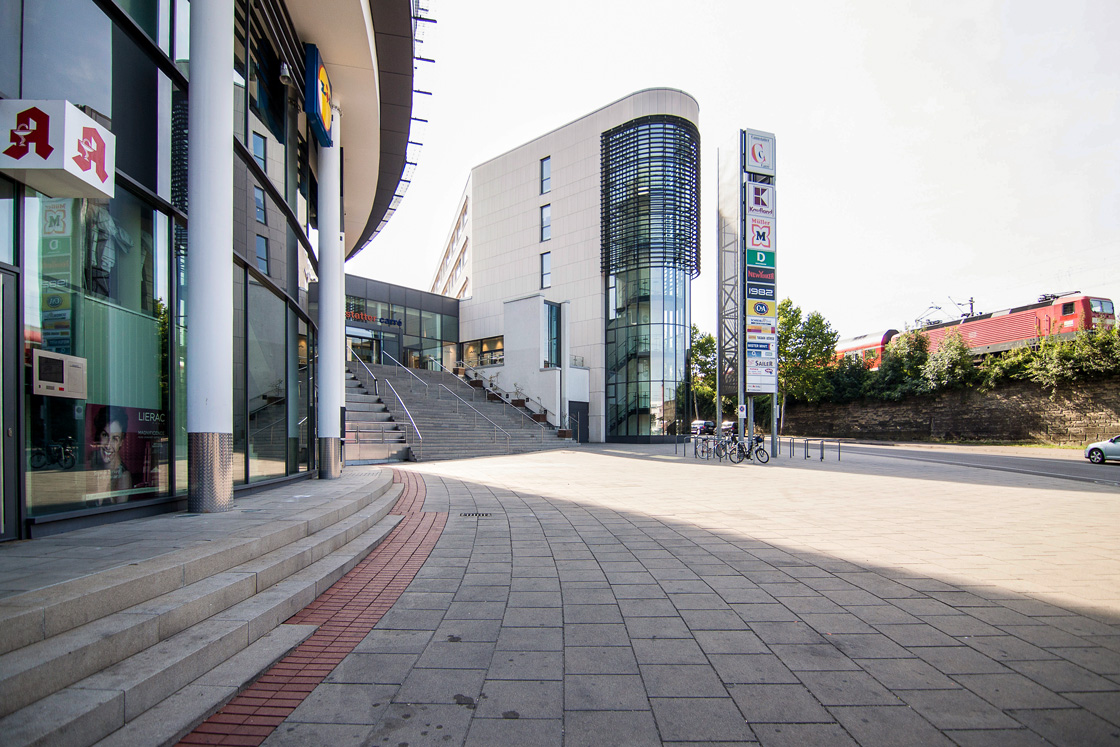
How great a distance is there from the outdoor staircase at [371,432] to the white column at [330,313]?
6187mm

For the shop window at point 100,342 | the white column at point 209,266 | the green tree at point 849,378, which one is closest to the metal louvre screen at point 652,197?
the green tree at point 849,378

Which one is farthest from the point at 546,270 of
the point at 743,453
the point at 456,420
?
the point at 743,453

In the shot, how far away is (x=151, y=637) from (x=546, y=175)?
3461 cm

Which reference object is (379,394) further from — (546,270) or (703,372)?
(703,372)

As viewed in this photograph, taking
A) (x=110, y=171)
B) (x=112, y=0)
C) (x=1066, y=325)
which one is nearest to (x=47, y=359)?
(x=110, y=171)

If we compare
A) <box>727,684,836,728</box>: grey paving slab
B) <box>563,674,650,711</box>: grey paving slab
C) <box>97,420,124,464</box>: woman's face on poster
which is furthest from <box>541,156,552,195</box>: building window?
<box>727,684,836,728</box>: grey paving slab

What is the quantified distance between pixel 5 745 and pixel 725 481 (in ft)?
40.8

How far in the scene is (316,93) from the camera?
9.66m

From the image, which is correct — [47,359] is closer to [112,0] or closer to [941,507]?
[112,0]

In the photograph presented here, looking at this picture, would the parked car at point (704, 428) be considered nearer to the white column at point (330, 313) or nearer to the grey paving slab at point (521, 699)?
the white column at point (330, 313)

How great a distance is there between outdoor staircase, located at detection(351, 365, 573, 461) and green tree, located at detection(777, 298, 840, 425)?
24946 mm

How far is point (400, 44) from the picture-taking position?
1087 cm

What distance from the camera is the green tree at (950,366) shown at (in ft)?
109

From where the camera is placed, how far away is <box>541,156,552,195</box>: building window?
34.7 m
